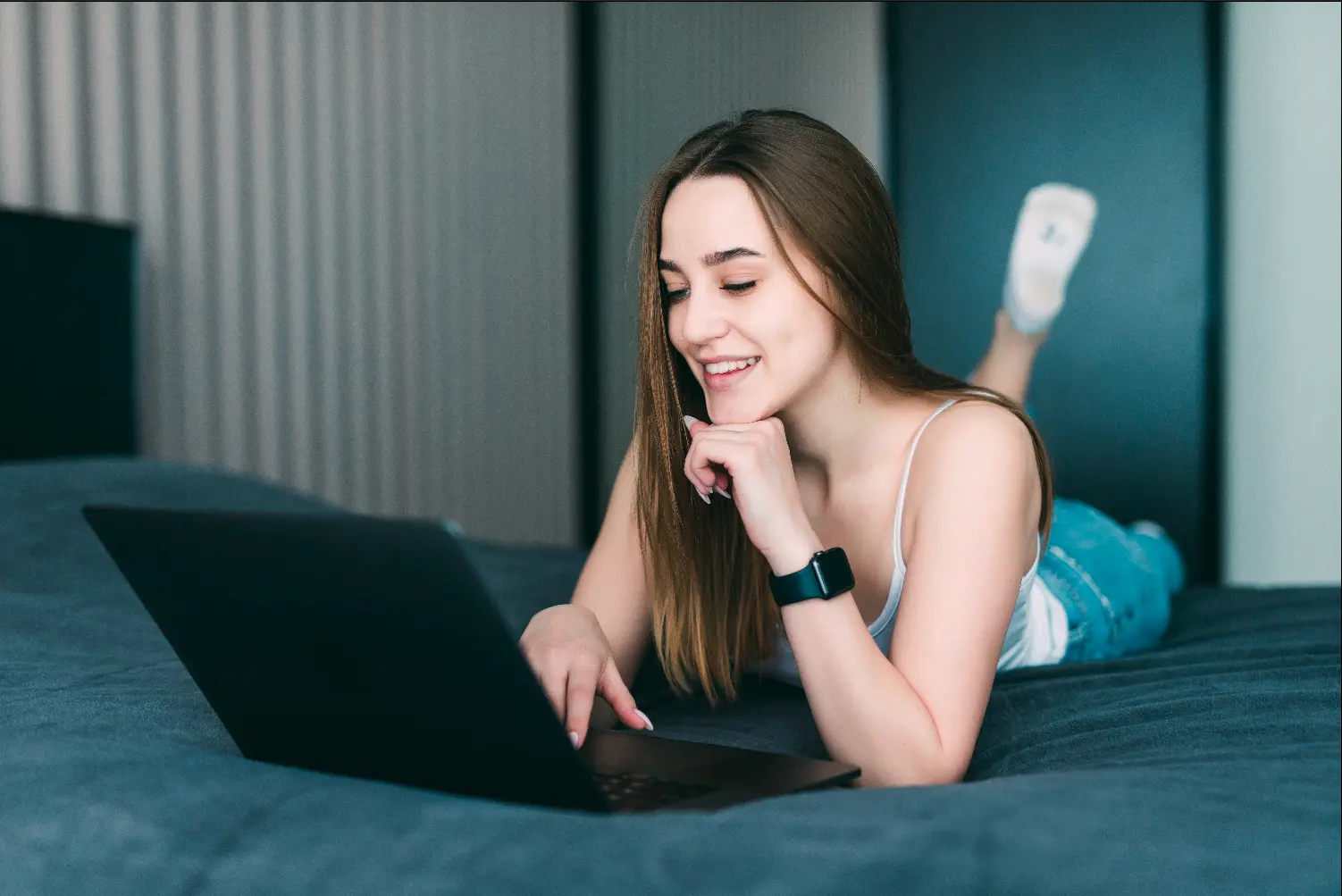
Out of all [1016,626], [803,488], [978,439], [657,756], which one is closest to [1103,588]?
[1016,626]

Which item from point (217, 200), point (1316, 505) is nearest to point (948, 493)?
point (217, 200)

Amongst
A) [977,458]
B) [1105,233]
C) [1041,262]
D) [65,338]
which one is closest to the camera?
[977,458]

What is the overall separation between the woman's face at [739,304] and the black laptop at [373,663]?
0.40 metres

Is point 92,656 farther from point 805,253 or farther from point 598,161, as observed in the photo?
point 598,161

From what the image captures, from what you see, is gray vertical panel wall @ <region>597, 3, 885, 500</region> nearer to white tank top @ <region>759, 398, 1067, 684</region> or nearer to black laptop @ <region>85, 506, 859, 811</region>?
white tank top @ <region>759, 398, 1067, 684</region>

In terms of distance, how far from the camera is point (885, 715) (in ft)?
3.01

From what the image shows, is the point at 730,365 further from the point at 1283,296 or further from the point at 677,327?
the point at 1283,296

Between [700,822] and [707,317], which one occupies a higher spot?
[707,317]

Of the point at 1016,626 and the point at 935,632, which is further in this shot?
the point at 1016,626

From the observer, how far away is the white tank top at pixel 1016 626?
117 cm

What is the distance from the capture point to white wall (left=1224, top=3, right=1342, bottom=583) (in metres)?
3.15

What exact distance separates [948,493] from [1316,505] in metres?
2.63

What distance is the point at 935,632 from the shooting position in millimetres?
972

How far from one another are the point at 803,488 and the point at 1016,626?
0.38 m
